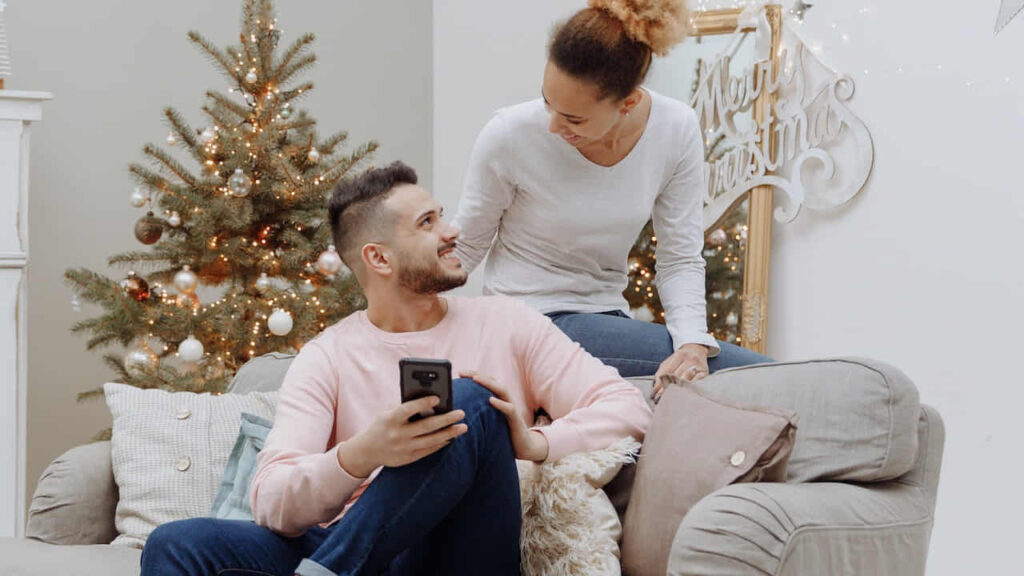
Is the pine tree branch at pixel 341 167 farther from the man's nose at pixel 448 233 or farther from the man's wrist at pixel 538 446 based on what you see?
the man's wrist at pixel 538 446

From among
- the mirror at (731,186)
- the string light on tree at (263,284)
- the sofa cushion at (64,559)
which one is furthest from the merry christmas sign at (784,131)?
the sofa cushion at (64,559)

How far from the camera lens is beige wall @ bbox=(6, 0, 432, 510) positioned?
3906mm

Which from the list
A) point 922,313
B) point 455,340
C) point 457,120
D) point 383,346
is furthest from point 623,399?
point 457,120

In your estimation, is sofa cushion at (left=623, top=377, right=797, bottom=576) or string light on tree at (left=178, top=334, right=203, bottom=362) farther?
string light on tree at (left=178, top=334, right=203, bottom=362)

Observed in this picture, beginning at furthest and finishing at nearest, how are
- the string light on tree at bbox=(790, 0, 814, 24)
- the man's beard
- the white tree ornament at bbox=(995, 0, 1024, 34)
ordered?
the string light on tree at bbox=(790, 0, 814, 24), the white tree ornament at bbox=(995, 0, 1024, 34), the man's beard

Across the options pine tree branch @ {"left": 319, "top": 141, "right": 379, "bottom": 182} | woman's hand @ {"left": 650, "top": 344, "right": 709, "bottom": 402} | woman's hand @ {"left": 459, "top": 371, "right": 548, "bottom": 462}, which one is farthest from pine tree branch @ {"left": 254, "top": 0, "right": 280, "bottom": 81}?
woman's hand @ {"left": 459, "top": 371, "right": 548, "bottom": 462}

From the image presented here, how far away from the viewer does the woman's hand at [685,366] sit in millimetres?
1926

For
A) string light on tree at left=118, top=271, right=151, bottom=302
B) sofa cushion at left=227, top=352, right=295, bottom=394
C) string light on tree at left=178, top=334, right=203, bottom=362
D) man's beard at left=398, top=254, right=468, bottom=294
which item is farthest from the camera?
string light on tree at left=118, top=271, right=151, bottom=302

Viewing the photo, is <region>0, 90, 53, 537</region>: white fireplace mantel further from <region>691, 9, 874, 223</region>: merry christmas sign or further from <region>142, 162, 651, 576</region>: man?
<region>691, 9, 874, 223</region>: merry christmas sign

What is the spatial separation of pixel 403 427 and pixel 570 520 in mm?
339

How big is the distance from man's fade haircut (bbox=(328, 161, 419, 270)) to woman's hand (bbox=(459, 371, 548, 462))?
41 centimetres

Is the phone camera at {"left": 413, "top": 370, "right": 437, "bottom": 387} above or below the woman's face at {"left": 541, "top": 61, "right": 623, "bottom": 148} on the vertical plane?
below

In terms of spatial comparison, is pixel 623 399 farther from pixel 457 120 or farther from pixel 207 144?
pixel 457 120

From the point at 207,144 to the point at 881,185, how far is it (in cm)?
212
